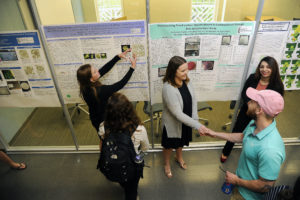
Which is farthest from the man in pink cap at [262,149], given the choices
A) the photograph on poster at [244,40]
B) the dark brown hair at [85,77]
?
the dark brown hair at [85,77]

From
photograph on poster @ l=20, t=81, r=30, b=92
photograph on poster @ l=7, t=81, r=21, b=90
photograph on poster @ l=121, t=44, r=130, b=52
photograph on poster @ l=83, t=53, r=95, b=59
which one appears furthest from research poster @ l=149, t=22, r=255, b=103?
photograph on poster @ l=7, t=81, r=21, b=90

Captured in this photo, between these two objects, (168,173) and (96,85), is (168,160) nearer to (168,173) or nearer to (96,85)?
(168,173)

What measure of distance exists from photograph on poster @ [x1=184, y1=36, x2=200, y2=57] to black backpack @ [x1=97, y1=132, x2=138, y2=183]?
119 cm

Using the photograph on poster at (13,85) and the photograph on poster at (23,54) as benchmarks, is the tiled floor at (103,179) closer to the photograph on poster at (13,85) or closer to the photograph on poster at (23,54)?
the photograph on poster at (13,85)

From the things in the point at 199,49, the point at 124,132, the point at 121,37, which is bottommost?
the point at 124,132

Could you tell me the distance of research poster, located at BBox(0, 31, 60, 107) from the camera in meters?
2.15

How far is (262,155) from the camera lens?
→ 122 cm

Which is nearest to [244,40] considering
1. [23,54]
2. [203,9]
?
[23,54]

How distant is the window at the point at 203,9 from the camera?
219 inches

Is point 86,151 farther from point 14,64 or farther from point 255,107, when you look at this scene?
point 255,107

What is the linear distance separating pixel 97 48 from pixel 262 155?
184 cm

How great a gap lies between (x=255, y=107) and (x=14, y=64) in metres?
2.57

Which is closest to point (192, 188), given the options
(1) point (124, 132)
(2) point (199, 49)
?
(1) point (124, 132)

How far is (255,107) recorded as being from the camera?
4.41 feet
